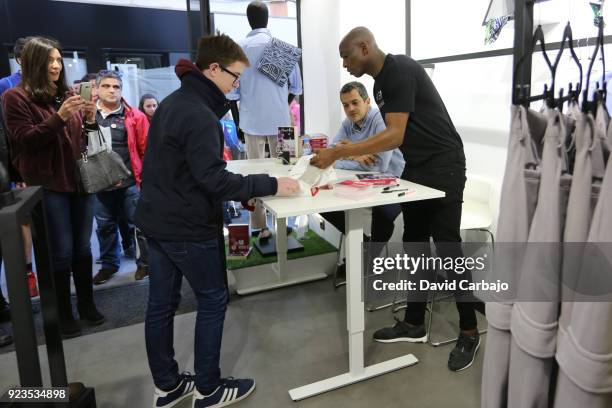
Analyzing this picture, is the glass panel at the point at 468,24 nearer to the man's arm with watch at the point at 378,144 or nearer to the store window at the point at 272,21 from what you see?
the man's arm with watch at the point at 378,144

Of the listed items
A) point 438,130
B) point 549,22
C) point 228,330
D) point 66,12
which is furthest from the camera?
point 66,12

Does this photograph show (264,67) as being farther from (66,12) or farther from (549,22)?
(66,12)

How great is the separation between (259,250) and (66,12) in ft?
17.2

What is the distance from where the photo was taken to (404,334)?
2342mm

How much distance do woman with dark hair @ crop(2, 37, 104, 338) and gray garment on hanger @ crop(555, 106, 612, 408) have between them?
215 centimetres

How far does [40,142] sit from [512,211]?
211cm

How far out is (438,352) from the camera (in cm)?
224

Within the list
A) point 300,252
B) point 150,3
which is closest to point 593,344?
point 300,252

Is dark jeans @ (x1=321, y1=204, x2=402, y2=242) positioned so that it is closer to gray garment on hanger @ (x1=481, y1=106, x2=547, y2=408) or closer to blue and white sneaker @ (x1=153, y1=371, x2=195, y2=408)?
blue and white sneaker @ (x1=153, y1=371, x2=195, y2=408)

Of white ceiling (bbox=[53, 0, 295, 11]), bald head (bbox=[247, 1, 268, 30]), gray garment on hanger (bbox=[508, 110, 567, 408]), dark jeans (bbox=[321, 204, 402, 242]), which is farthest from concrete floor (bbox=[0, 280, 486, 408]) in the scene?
white ceiling (bbox=[53, 0, 295, 11])

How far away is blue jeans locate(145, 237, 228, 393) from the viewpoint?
5.45 feet

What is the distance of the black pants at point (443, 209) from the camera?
2.02 m

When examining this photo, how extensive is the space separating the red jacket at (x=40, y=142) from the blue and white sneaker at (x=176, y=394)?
1106 mm

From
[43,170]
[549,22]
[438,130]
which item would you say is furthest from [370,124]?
[43,170]
